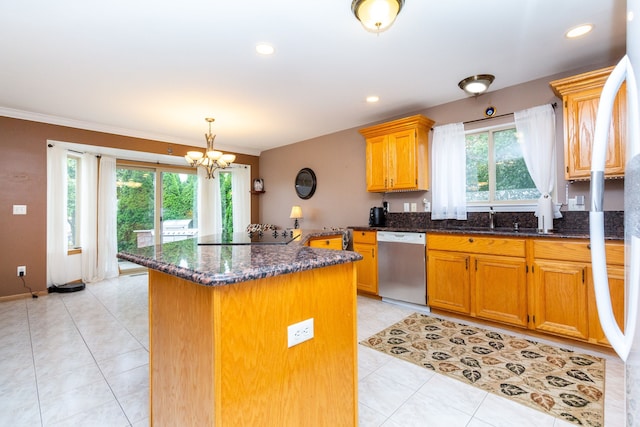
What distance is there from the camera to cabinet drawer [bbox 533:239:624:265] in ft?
7.39

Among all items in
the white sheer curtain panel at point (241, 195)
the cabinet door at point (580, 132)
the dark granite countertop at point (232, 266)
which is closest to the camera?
the dark granite countertop at point (232, 266)

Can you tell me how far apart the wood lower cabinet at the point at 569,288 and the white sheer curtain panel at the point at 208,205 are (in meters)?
5.35

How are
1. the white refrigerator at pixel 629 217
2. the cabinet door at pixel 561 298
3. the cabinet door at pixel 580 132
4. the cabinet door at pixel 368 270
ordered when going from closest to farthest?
the white refrigerator at pixel 629 217
the cabinet door at pixel 561 298
the cabinet door at pixel 580 132
the cabinet door at pixel 368 270

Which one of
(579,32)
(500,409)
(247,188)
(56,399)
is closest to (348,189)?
(247,188)

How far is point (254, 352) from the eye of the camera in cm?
101

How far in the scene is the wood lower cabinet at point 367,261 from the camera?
3.83 meters

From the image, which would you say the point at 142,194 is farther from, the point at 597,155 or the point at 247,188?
the point at 597,155

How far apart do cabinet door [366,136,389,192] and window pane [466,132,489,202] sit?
0.98 meters

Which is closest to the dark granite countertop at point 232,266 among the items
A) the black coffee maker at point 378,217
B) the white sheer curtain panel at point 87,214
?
the black coffee maker at point 378,217

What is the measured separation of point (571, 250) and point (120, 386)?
11.3 ft

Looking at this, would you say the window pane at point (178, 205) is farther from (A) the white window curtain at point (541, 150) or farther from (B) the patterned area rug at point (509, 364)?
(A) the white window curtain at point (541, 150)

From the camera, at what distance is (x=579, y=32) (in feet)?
7.61

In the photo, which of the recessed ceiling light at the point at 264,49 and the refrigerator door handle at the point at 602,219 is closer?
the refrigerator door handle at the point at 602,219

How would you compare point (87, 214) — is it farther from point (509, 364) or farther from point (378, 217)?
point (509, 364)
